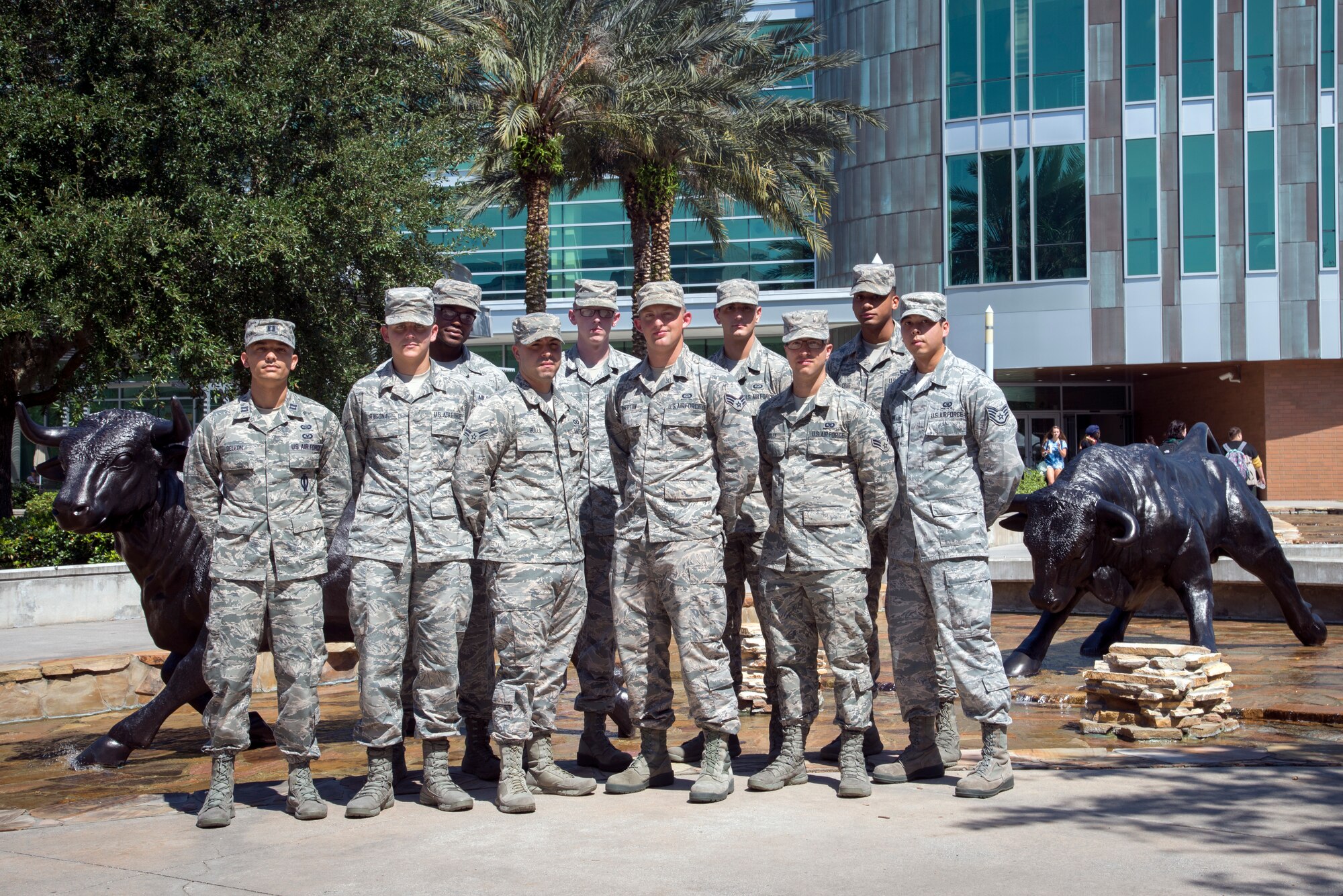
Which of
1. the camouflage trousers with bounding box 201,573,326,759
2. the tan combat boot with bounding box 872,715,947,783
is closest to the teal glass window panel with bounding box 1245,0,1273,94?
the tan combat boot with bounding box 872,715,947,783

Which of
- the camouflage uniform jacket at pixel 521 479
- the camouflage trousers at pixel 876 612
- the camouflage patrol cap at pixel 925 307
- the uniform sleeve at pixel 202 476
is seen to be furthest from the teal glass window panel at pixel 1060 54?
the uniform sleeve at pixel 202 476

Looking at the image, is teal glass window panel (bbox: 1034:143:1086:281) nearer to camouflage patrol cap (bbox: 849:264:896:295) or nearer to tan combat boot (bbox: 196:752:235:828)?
camouflage patrol cap (bbox: 849:264:896:295)

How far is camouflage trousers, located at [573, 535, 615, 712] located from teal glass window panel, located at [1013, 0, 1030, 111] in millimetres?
28518

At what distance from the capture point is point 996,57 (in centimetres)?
3253

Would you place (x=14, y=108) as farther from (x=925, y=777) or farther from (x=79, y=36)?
(x=925, y=777)

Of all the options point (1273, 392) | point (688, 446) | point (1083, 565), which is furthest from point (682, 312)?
point (1273, 392)

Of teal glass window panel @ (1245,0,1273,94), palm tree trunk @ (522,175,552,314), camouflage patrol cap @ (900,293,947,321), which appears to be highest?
teal glass window panel @ (1245,0,1273,94)

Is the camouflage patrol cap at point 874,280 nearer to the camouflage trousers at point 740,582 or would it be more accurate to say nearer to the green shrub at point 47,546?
the camouflage trousers at point 740,582

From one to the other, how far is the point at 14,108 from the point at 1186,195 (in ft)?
85.4

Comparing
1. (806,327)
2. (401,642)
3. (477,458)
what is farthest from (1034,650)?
(401,642)

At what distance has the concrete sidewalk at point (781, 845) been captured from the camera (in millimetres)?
4363

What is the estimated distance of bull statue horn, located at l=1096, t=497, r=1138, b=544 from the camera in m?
8.30

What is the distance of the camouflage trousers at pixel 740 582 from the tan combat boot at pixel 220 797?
7.46 ft

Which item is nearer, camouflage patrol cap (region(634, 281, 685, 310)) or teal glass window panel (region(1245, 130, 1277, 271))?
camouflage patrol cap (region(634, 281, 685, 310))
